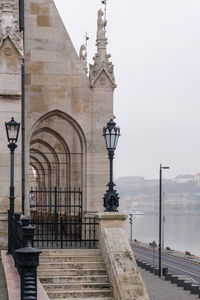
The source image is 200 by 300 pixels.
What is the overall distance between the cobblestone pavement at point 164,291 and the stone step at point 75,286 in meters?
17.9

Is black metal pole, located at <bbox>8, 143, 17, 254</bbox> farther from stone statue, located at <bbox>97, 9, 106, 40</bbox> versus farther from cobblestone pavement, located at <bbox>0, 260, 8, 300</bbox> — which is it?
stone statue, located at <bbox>97, 9, 106, 40</bbox>

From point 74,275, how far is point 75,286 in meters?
0.65

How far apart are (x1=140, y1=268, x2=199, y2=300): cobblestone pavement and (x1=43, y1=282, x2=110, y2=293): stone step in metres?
17.9

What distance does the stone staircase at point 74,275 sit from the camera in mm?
15448

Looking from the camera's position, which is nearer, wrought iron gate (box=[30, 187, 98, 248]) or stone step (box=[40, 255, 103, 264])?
stone step (box=[40, 255, 103, 264])

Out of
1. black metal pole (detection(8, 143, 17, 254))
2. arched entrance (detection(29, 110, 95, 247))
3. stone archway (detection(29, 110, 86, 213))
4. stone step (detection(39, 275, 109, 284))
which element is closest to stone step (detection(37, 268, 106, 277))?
stone step (detection(39, 275, 109, 284))

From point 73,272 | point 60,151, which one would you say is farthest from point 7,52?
point 60,151

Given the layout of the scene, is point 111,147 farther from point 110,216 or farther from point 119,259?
point 119,259

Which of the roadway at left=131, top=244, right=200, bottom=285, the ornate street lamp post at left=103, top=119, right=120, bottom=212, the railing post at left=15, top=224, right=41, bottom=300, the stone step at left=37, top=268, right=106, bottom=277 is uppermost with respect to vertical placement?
the ornate street lamp post at left=103, top=119, right=120, bottom=212

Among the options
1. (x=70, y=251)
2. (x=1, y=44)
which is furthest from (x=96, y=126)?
(x=70, y=251)

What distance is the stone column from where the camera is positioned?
15.0 m

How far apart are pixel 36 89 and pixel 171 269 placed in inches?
1432

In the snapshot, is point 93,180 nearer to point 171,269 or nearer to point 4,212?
point 4,212

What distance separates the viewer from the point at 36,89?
87.7 ft
